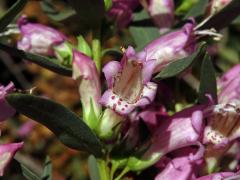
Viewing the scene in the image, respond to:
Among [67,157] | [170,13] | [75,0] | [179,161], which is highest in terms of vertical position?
[75,0]

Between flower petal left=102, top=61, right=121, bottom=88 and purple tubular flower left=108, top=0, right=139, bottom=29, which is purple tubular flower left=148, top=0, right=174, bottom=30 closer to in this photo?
purple tubular flower left=108, top=0, right=139, bottom=29

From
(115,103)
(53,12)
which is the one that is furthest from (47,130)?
(115,103)

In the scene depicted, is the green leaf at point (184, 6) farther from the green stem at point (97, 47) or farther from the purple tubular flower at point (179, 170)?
the purple tubular flower at point (179, 170)

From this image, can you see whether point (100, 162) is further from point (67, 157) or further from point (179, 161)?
point (67, 157)

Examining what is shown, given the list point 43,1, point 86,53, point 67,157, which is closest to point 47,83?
point 67,157

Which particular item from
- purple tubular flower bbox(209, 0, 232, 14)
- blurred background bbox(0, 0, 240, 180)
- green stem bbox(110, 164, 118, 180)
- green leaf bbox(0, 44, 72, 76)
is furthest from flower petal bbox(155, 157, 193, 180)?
blurred background bbox(0, 0, 240, 180)

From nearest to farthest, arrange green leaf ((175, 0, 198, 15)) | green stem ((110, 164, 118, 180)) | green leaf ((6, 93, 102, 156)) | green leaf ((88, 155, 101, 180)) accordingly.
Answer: green leaf ((6, 93, 102, 156))
green stem ((110, 164, 118, 180))
green leaf ((88, 155, 101, 180))
green leaf ((175, 0, 198, 15))

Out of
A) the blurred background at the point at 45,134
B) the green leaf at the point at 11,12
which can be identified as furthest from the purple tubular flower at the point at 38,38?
the blurred background at the point at 45,134
